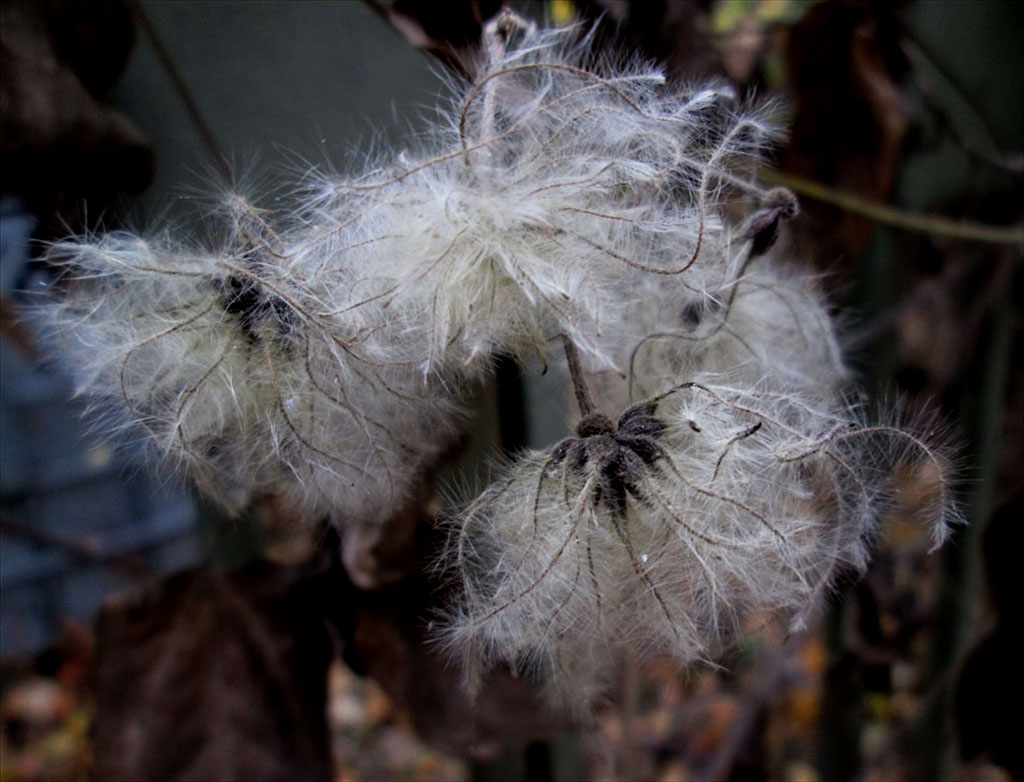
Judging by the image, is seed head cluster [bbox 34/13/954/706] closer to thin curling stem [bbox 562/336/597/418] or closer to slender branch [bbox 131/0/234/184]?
thin curling stem [bbox 562/336/597/418]

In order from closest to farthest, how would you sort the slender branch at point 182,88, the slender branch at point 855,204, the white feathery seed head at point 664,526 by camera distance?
the white feathery seed head at point 664,526 → the slender branch at point 182,88 → the slender branch at point 855,204

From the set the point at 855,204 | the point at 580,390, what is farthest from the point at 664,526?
the point at 855,204

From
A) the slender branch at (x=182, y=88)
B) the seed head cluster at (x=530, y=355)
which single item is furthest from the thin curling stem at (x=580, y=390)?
the slender branch at (x=182, y=88)

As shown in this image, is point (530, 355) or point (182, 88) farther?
point (182, 88)

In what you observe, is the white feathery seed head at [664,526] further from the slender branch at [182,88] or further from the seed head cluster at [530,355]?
the slender branch at [182,88]

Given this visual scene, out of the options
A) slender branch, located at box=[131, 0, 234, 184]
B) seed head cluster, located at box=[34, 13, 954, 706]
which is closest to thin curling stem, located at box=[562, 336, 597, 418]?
seed head cluster, located at box=[34, 13, 954, 706]

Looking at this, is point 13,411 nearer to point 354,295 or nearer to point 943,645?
point 354,295

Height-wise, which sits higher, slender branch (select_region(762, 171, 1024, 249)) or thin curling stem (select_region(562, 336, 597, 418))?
thin curling stem (select_region(562, 336, 597, 418))

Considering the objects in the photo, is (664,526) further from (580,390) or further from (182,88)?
(182,88)
